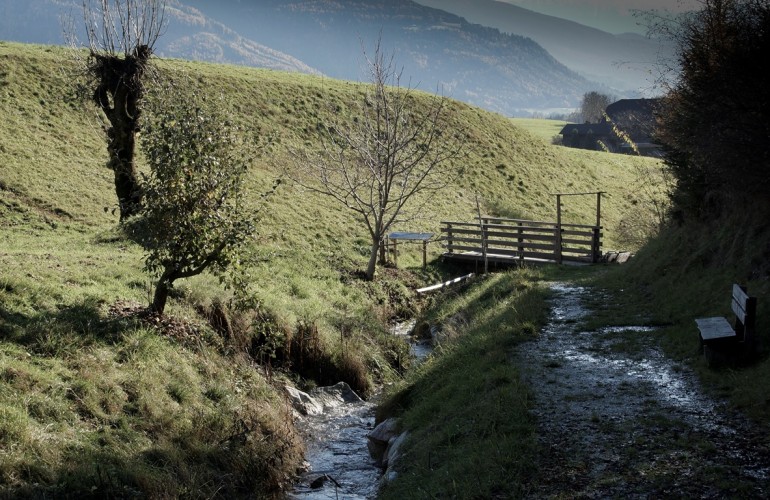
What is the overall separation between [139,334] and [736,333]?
9562 mm

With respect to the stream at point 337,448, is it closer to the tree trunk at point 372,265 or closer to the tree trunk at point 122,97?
the tree trunk at point 372,265

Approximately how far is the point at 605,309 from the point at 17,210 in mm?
19424

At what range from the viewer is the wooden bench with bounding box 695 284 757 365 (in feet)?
30.9

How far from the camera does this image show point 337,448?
39.5 feet

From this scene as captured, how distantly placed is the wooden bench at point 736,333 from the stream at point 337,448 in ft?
16.7

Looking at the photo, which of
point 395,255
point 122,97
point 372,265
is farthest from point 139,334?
point 395,255

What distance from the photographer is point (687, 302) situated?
13.5 m

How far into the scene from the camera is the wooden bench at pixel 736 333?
943cm

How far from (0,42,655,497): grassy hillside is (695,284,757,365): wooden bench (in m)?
6.35

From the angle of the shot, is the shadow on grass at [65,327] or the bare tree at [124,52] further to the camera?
the bare tree at [124,52]

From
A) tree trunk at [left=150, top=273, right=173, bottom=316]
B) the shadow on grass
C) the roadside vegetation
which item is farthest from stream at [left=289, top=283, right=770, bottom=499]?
the shadow on grass

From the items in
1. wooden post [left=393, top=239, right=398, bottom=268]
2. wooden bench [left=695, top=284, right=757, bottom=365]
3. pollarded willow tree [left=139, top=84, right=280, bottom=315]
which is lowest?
wooden post [left=393, top=239, right=398, bottom=268]

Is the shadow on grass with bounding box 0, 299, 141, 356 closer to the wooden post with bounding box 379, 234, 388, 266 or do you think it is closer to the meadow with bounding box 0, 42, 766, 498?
the meadow with bounding box 0, 42, 766, 498

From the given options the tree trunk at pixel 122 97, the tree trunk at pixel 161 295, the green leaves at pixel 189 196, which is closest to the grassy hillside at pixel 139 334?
the tree trunk at pixel 161 295
